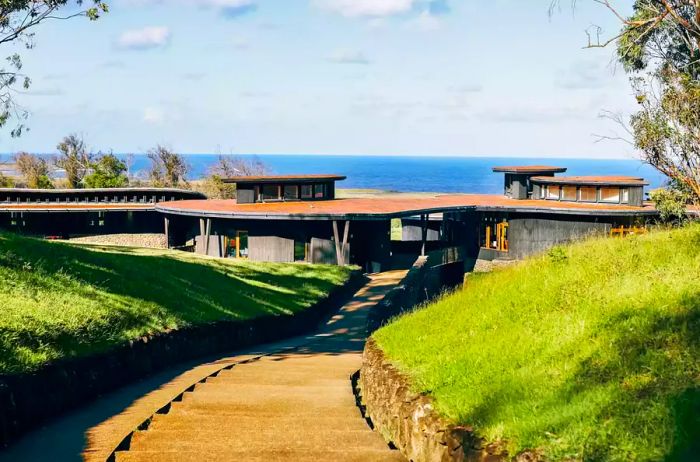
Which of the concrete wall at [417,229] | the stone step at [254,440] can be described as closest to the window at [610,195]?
the concrete wall at [417,229]

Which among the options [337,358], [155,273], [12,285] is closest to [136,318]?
[12,285]

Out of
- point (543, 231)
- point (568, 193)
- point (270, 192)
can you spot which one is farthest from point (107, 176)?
point (543, 231)

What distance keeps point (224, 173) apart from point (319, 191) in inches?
2180

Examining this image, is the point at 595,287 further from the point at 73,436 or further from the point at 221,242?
the point at 221,242

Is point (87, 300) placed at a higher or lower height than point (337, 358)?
higher

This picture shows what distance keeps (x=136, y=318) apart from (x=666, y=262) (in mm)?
12408

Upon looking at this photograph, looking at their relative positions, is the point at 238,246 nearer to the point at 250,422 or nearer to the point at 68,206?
the point at 68,206

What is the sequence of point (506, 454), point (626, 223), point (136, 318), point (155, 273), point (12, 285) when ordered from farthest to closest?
point (626, 223) → point (155, 273) → point (136, 318) → point (12, 285) → point (506, 454)

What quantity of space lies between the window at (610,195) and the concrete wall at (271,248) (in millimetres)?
18050

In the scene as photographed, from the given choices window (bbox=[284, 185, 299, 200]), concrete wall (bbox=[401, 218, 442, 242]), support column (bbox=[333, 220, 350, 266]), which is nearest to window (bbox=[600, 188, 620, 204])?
concrete wall (bbox=[401, 218, 442, 242])

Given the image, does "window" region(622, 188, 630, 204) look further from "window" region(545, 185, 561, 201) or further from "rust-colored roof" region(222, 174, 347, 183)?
"rust-colored roof" region(222, 174, 347, 183)

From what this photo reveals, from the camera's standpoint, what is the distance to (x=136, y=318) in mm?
18703

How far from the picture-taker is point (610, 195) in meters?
42.8

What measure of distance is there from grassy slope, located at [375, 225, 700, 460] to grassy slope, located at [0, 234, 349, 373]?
6552mm
